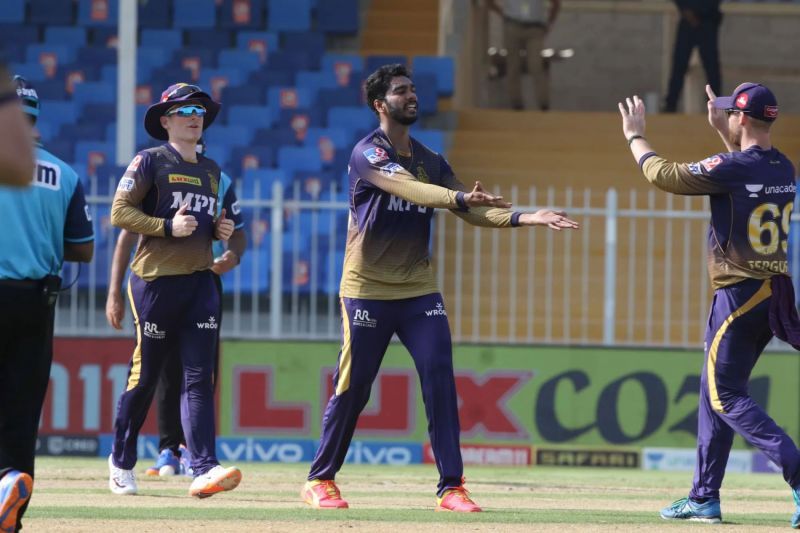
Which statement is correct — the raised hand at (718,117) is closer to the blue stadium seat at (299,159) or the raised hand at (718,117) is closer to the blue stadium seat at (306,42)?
the blue stadium seat at (299,159)

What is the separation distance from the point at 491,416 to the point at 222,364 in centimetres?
243

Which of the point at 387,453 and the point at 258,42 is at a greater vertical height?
the point at 258,42

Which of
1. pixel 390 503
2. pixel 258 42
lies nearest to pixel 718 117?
pixel 390 503

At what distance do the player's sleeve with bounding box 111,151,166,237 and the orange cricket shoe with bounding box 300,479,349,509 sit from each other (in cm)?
162

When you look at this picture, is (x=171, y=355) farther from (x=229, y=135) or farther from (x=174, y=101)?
(x=229, y=135)

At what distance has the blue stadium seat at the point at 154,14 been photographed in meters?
20.4

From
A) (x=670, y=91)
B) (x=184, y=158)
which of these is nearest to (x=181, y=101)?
(x=184, y=158)

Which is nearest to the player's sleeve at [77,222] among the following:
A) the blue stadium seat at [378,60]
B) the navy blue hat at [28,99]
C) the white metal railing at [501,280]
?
the navy blue hat at [28,99]

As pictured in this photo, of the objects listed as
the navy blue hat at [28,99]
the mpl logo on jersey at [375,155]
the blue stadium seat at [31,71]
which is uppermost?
the blue stadium seat at [31,71]

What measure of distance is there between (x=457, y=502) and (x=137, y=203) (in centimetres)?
248

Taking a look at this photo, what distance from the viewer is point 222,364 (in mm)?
13906

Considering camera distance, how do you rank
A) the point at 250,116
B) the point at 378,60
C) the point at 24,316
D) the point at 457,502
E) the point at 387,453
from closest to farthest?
the point at 24,316, the point at 457,502, the point at 387,453, the point at 250,116, the point at 378,60

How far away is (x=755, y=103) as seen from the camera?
765cm

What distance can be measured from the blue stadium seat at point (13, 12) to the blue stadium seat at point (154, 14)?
155 cm
